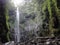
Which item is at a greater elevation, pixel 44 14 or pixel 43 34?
pixel 44 14

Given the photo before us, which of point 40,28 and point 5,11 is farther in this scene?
point 5,11

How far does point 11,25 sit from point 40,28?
88 centimetres

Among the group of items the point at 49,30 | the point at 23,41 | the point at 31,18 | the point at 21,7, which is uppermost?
the point at 21,7

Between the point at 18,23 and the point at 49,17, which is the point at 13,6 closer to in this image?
the point at 18,23

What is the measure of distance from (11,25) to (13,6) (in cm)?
56

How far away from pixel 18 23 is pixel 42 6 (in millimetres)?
834

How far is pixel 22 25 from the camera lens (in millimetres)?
4426

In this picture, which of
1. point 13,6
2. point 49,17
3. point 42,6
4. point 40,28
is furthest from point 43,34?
point 13,6

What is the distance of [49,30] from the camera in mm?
4184

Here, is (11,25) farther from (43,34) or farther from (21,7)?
(43,34)

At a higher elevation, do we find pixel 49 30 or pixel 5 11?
pixel 5 11

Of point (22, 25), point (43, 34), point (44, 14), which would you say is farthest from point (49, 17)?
point (22, 25)

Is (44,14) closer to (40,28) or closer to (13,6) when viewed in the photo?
(40,28)

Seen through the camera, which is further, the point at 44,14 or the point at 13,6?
the point at 13,6
